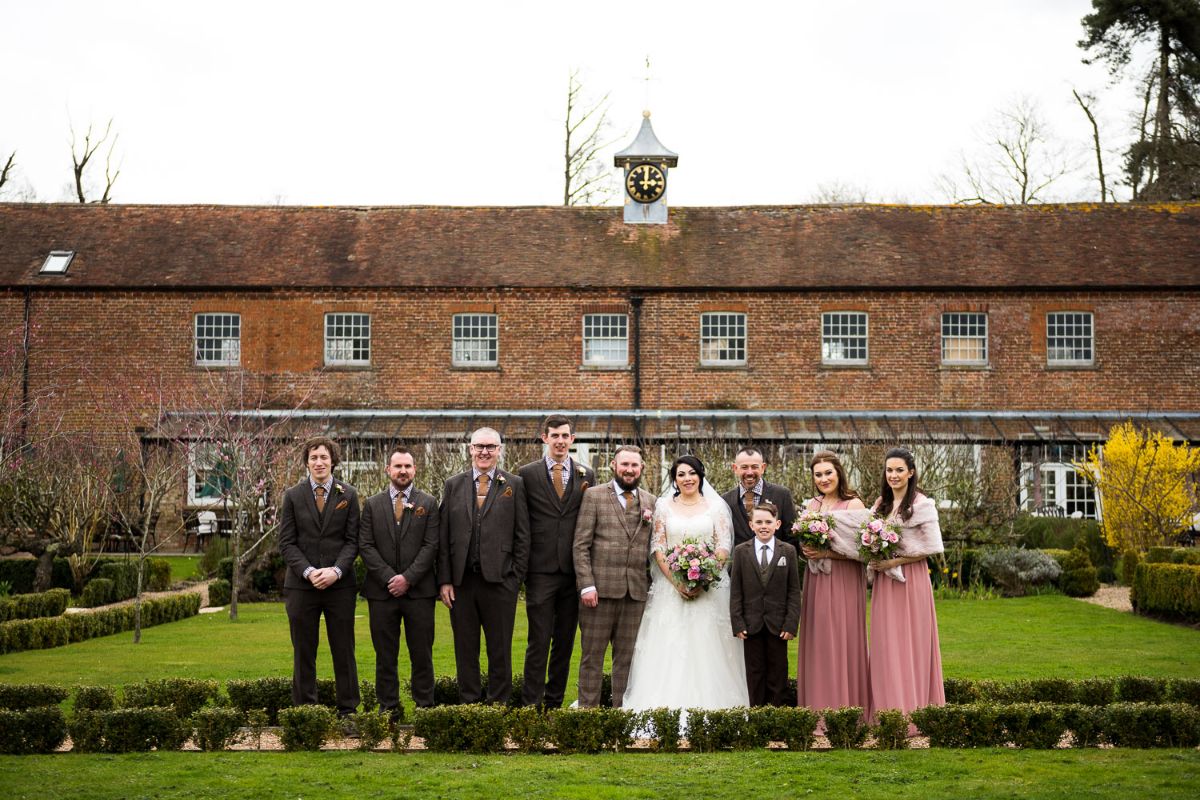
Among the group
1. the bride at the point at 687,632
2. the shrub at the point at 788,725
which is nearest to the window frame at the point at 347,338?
the bride at the point at 687,632

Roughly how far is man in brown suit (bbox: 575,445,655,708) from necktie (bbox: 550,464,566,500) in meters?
0.25

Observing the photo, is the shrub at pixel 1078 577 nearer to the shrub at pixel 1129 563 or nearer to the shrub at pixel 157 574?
the shrub at pixel 1129 563

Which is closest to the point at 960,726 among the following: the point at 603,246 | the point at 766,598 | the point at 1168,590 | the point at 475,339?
the point at 766,598

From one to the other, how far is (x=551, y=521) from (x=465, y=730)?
1.84m

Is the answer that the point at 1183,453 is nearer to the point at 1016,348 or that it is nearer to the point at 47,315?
the point at 1016,348

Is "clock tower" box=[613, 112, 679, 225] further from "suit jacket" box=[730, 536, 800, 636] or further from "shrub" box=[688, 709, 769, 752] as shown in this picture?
"shrub" box=[688, 709, 769, 752]

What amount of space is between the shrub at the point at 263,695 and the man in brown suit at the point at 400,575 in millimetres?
1067

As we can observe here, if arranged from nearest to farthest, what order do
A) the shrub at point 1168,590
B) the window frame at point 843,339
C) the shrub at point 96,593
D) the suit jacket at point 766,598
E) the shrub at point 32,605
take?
1. the suit jacket at point 766,598
2. the shrub at point 32,605
3. the shrub at point 1168,590
4. the shrub at point 96,593
5. the window frame at point 843,339

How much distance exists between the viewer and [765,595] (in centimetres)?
977

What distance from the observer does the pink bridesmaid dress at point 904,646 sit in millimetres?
9648

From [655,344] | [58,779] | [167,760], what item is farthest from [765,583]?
[655,344]

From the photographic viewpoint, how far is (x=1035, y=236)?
31219 millimetres

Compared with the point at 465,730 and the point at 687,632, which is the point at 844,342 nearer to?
the point at 687,632

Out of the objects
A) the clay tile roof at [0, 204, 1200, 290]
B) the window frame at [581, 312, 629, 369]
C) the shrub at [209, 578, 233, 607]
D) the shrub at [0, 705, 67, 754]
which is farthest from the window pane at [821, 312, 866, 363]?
the shrub at [0, 705, 67, 754]
